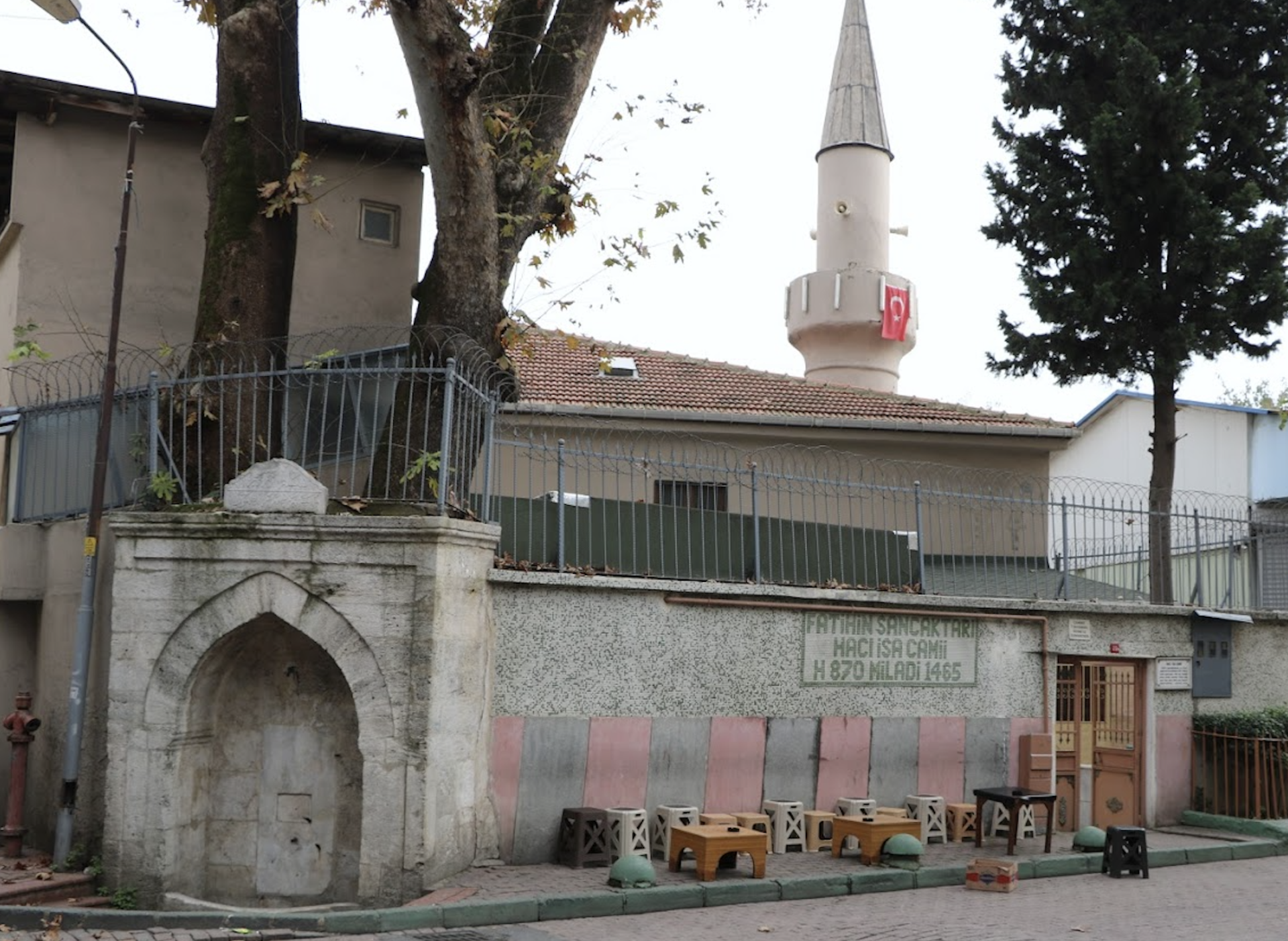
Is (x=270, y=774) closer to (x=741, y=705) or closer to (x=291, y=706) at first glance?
(x=291, y=706)

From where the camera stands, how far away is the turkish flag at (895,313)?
27812mm

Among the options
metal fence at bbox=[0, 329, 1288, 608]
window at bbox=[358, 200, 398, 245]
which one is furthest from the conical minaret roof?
window at bbox=[358, 200, 398, 245]

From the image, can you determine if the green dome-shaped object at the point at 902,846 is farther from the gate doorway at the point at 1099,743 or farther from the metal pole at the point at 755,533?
the gate doorway at the point at 1099,743

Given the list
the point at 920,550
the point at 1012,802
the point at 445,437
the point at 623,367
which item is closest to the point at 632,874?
the point at 445,437

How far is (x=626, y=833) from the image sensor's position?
448 inches

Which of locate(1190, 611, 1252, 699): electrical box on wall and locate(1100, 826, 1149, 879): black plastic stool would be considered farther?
locate(1190, 611, 1252, 699): electrical box on wall

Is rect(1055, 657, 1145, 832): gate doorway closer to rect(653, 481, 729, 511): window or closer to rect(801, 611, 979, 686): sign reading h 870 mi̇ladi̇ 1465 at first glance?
rect(801, 611, 979, 686): sign reading h 870 mi̇ladi̇ 1465

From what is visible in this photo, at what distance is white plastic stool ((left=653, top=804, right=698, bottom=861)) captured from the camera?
39.1 feet

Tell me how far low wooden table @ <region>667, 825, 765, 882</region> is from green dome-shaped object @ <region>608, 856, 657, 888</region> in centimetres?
57

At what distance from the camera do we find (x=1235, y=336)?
64.0 ft

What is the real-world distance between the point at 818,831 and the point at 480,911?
14.3ft

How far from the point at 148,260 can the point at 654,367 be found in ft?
35.9

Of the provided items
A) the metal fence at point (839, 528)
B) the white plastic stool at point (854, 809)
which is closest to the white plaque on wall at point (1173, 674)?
the metal fence at point (839, 528)

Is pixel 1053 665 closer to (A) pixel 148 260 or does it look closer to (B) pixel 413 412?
(B) pixel 413 412
